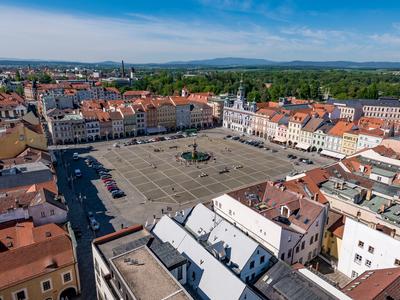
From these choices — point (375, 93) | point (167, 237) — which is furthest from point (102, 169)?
point (375, 93)

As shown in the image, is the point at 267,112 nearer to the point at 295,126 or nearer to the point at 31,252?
the point at 295,126

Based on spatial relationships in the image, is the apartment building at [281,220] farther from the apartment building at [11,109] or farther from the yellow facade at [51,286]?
the apartment building at [11,109]

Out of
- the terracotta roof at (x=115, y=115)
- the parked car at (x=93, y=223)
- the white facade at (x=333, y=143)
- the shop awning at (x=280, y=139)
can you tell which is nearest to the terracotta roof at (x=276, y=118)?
the shop awning at (x=280, y=139)

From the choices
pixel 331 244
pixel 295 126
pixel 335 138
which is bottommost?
pixel 331 244

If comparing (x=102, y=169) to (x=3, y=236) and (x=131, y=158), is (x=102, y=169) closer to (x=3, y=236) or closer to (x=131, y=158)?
(x=131, y=158)

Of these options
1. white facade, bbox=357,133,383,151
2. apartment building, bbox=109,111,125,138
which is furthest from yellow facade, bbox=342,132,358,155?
apartment building, bbox=109,111,125,138

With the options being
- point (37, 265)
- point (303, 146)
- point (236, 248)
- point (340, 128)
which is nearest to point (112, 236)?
point (37, 265)

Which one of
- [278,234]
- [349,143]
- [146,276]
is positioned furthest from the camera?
[349,143]

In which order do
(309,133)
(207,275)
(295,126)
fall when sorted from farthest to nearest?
(295,126)
(309,133)
(207,275)
